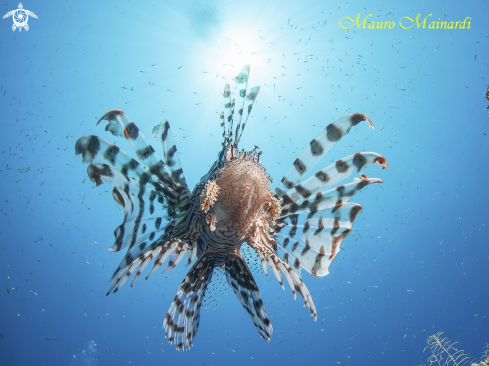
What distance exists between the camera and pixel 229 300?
1286 inches

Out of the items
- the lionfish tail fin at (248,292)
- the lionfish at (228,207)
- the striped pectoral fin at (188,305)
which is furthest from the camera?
Result: the striped pectoral fin at (188,305)

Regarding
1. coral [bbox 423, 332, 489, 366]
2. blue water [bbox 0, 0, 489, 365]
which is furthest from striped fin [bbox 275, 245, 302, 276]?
blue water [bbox 0, 0, 489, 365]

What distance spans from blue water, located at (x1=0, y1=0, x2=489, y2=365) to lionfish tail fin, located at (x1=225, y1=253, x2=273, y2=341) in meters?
10.1

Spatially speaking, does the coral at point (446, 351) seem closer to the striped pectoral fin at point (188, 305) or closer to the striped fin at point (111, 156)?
the striped pectoral fin at point (188, 305)

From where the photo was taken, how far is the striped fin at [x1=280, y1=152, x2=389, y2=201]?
8.23 feet

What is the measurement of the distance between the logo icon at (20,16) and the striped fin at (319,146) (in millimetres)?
19185

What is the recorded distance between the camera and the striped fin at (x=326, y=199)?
2.59 metres

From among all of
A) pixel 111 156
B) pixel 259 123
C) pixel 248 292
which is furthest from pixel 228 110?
pixel 259 123

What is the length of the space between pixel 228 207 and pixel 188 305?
1.58 meters

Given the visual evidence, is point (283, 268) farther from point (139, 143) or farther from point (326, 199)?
point (139, 143)

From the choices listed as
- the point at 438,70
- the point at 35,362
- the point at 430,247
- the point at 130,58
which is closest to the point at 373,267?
the point at 430,247

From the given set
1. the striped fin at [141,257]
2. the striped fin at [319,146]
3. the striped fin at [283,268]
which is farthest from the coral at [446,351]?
the striped fin at [141,257]

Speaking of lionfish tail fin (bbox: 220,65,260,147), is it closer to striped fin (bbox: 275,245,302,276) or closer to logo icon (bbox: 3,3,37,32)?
striped fin (bbox: 275,245,302,276)

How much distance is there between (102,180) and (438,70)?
64.9ft
